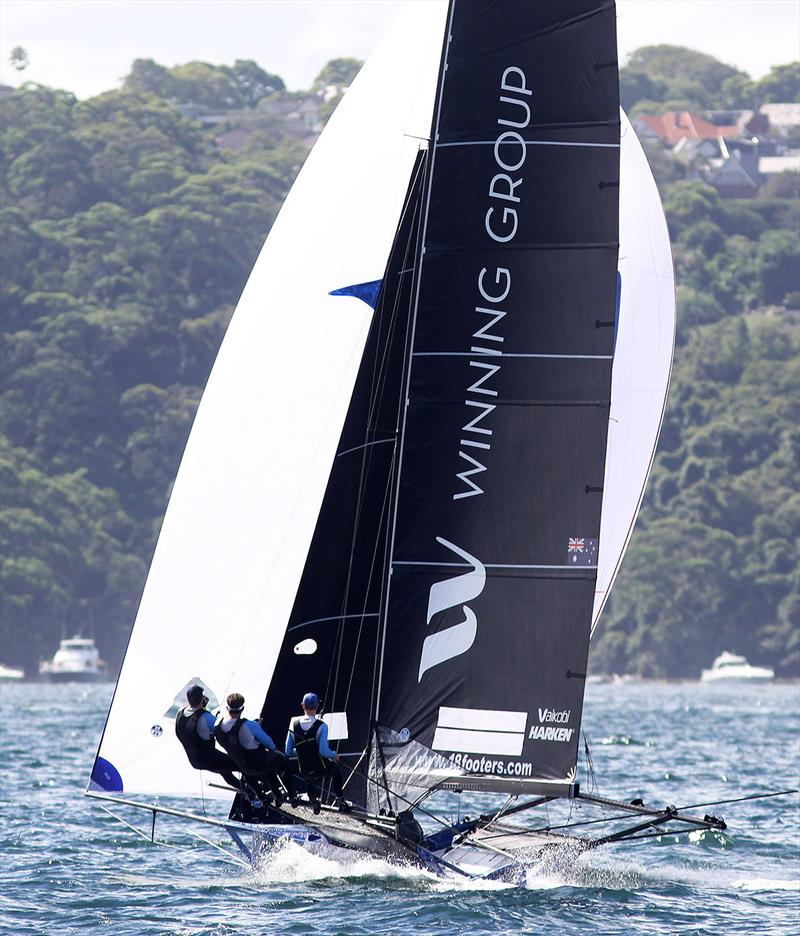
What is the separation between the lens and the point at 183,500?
12375mm

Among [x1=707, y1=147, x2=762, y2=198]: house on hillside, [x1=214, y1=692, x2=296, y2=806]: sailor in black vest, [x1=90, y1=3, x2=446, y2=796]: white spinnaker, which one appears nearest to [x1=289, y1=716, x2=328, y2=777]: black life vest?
[x1=214, y1=692, x2=296, y2=806]: sailor in black vest

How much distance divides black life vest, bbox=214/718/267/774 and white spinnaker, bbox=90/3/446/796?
0.55 m

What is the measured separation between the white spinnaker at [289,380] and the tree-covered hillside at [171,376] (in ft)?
199

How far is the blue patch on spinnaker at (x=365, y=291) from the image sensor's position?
12.4 meters

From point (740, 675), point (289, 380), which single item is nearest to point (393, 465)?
point (289, 380)

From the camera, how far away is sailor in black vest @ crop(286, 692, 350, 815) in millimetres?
11789

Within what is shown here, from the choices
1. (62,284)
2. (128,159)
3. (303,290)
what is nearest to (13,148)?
(128,159)

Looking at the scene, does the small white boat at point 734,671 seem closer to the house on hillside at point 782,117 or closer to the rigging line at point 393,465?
the rigging line at point 393,465

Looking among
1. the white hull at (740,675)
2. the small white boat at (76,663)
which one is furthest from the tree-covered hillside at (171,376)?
the small white boat at (76,663)

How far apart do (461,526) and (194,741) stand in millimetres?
2015

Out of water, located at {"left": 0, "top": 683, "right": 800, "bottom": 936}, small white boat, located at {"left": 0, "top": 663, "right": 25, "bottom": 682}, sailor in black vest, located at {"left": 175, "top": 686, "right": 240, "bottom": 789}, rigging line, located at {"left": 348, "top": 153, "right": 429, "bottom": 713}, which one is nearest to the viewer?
water, located at {"left": 0, "top": 683, "right": 800, "bottom": 936}

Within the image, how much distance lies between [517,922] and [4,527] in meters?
63.6

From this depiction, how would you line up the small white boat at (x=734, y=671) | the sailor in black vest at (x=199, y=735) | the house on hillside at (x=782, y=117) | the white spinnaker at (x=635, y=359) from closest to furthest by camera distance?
the sailor in black vest at (x=199, y=735)
the white spinnaker at (x=635, y=359)
the small white boat at (x=734, y=671)
the house on hillside at (x=782, y=117)

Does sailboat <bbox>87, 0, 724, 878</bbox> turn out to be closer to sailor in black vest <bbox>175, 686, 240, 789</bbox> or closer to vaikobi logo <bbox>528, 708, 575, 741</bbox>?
vaikobi logo <bbox>528, 708, 575, 741</bbox>
